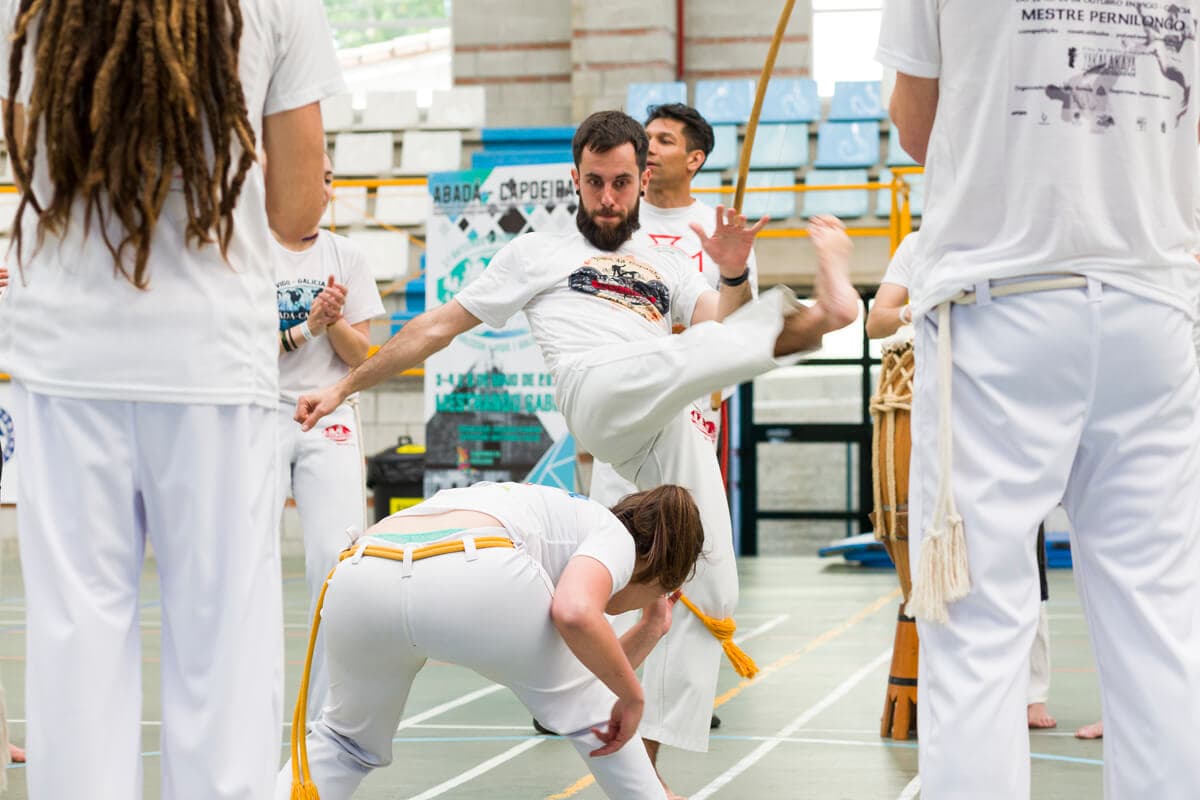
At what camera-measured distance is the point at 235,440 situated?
2371 millimetres

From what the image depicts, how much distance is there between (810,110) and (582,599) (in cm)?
1259

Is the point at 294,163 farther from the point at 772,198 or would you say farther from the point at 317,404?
the point at 772,198

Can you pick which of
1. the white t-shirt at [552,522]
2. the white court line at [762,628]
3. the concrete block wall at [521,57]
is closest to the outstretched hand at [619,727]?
the white t-shirt at [552,522]

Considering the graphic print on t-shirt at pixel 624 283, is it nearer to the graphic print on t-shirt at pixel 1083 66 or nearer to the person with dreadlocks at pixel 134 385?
the graphic print on t-shirt at pixel 1083 66

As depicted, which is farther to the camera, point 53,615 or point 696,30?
point 696,30

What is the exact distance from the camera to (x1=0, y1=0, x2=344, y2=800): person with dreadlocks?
2.28 m

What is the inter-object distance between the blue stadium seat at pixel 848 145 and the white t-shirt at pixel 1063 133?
12.4 m

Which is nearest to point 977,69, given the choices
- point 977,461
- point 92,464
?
point 977,461

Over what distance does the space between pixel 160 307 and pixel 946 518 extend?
1260 millimetres

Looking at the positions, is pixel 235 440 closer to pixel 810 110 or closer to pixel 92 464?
pixel 92 464

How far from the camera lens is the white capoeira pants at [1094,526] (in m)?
2.52

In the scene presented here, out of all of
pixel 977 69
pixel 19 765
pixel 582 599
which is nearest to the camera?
pixel 977 69

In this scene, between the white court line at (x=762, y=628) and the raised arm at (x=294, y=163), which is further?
the white court line at (x=762, y=628)

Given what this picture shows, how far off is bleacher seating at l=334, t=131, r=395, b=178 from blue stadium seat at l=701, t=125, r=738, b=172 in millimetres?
3172
